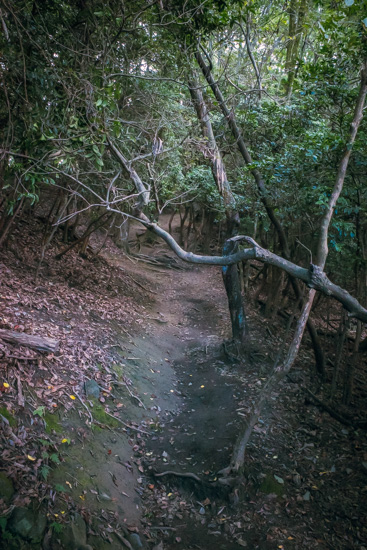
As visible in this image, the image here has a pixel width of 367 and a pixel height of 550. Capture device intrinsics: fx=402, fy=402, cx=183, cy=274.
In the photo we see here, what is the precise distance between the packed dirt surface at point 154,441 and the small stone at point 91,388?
1.6 inches

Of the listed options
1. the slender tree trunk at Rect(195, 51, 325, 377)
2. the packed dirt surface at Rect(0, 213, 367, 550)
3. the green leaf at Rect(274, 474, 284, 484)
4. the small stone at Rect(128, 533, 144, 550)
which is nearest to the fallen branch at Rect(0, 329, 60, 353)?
the packed dirt surface at Rect(0, 213, 367, 550)

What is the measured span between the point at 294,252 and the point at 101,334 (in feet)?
16.5

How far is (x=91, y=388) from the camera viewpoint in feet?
20.3

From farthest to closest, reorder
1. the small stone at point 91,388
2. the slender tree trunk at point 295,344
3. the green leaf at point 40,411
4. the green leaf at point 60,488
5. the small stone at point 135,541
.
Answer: the small stone at point 91,388 → the slender tree trunk at point 295,344 → the green leaf at point 40,411 → the small stone at point 135,541 → the green leaf at point 60,488

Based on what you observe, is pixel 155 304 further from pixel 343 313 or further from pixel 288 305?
pixel 343 313

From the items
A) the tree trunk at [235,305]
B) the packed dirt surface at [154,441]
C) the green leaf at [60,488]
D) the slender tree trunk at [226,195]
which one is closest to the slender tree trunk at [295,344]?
the packed dirt surface at [154,441]

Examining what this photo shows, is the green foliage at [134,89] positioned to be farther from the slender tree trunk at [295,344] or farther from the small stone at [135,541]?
the small stone at [135,541]

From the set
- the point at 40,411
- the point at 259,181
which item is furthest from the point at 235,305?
the point at 40,411

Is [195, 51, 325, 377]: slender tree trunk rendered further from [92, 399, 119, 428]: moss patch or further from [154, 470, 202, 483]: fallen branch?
[92, 399, 119, 428]: moss patch

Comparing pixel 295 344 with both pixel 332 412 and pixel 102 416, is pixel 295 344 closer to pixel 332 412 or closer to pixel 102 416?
pixel 332 412

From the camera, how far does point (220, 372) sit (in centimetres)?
857

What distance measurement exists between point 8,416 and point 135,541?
1993mm

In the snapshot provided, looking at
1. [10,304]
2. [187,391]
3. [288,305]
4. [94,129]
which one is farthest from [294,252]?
[10,304]

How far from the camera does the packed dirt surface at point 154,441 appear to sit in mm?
4543
